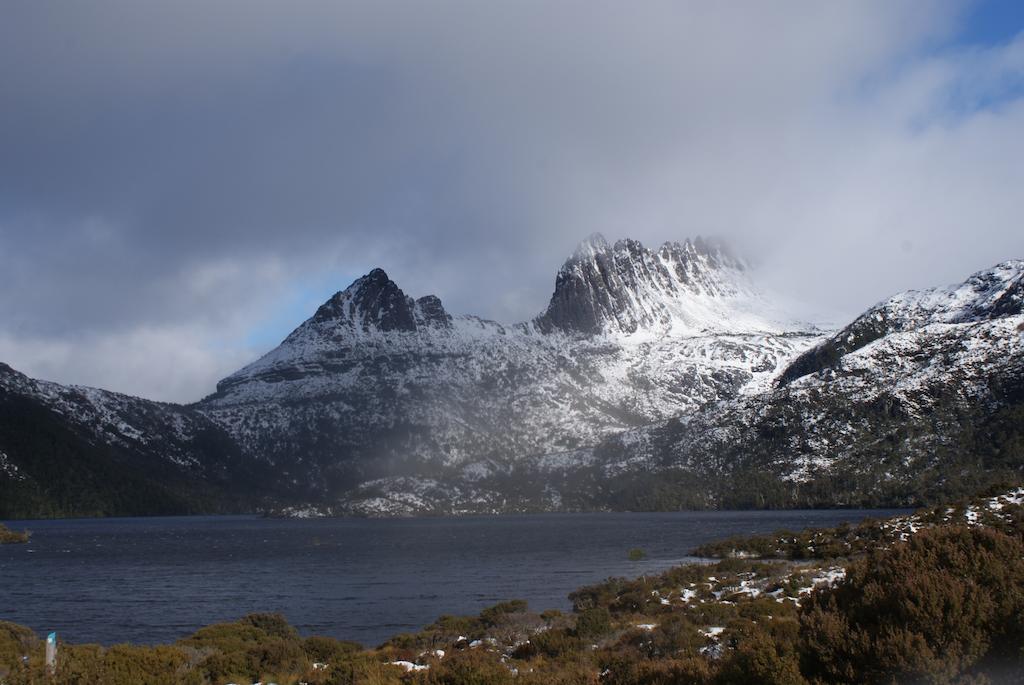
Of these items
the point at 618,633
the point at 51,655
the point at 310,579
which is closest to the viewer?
the point at 51,655

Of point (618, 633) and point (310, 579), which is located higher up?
point (618, 633)

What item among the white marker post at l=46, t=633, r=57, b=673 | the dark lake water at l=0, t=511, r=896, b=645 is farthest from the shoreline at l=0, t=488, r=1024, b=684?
the dark lake water at l=0, t=511, r=896, b=645

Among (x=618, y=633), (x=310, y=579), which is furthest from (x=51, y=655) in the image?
(x=310, y=579)

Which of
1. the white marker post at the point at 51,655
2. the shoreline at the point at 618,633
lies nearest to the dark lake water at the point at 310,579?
the shoreline at the point at 618,633

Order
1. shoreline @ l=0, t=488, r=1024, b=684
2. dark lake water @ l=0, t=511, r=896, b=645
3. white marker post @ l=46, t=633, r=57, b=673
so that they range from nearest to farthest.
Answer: white marker post @ l=46, t=633, r=57, b=673 < shoreline @ l=0, t=488, r=1024, b=684 < dark lake water @ l=0, t=511, r=896, b=645

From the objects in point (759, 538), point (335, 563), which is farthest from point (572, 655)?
point (335, 563)

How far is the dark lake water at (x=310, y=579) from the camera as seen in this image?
74.9 m

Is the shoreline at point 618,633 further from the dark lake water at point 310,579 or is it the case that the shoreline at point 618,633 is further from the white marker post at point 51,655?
the dark lake water at point 310,579

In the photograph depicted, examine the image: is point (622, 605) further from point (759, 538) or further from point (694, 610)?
point (759, 538)

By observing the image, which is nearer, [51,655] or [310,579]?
[51,655]

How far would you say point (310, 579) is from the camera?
4350 inches

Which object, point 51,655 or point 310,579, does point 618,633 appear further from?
point 310,579

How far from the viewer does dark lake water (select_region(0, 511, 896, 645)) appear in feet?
246

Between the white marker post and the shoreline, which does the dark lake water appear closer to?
the shoreline
